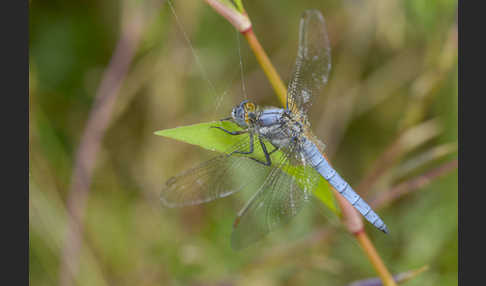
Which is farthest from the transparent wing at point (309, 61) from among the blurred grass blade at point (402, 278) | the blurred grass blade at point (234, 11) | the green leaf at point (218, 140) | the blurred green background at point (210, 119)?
the blurred grass blade at point (402, 278)

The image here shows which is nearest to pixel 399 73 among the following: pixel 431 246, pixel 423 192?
pixel 423 192

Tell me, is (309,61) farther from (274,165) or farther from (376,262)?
(376,262)

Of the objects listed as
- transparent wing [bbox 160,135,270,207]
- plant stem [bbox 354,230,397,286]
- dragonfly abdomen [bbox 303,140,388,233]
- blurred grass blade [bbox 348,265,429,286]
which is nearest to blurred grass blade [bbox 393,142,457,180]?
dragonfly abdomen [bbox 303,140,388,233]

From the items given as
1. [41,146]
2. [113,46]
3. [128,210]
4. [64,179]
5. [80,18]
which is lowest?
[128,210]

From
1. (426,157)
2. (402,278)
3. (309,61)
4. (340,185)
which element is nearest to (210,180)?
(340,185)

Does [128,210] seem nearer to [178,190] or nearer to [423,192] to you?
[178,190]
